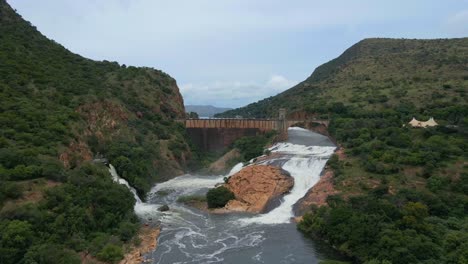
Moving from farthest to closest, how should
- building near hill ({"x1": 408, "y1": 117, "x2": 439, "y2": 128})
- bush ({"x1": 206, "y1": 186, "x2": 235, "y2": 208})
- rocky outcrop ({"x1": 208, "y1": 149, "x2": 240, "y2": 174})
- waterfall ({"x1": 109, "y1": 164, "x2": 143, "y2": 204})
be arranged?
rocky outcrop ({"x1": 208, "y1": 149, "x2": 240, "y2": 174}) → building near hill ({"x1": 408, "y1": 117, "x2": 439, "y2": 128}) → waterfall ({"x1": 109, "y1": 164, "x2": 143, "y2": 204}) → bush ({"x1": 206, "y1": 186, "x2": 235, "y2": 208})

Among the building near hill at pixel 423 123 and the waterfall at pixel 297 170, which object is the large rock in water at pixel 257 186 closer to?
the waterfall at pixel 297 170

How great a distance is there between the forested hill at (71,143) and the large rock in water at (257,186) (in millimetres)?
12408

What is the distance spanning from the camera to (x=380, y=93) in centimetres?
9262

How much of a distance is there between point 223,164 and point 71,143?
3137 cm

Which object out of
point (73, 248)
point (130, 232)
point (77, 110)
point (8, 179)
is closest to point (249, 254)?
point (130, 232)

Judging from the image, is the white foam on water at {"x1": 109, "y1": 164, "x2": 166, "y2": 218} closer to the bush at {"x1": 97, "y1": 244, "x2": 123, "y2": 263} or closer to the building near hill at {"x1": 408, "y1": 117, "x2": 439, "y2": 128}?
the bush at {"x1": 97, "y1": 244, "x2": 123, "y2": 263}

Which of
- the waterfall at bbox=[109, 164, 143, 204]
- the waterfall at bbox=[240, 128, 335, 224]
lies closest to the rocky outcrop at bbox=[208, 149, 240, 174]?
the waterfall at bbox=[240, 128, 335, 224]

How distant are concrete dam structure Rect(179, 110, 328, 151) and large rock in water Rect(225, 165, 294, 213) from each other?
27840 mm

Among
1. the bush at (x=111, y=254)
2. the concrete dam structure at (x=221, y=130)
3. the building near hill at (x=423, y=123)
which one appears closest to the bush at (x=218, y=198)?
the bush at (x=111, y=254)

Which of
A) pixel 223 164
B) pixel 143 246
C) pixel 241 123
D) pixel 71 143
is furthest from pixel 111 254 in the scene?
pixel 241 123

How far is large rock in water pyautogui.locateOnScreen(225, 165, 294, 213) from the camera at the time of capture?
167 feet

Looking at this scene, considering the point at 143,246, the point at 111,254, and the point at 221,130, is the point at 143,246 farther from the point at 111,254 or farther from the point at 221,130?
the point at 221,130

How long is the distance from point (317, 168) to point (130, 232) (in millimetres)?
27698

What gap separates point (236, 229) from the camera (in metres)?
43.0
